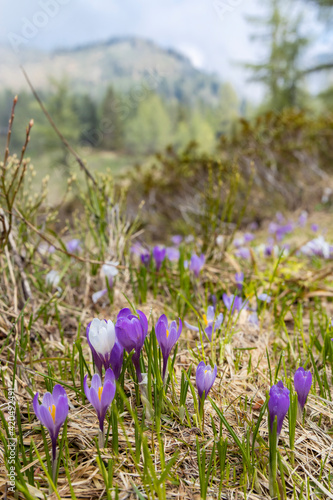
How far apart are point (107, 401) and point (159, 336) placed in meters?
0.20

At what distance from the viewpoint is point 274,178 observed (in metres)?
6.88

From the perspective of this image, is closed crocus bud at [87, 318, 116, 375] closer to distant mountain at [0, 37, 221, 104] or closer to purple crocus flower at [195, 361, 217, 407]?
purple crocus flower at [195, 361, 217, 407]

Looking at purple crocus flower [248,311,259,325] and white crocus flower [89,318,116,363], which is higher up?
white crocus flower [89,318,116,363]

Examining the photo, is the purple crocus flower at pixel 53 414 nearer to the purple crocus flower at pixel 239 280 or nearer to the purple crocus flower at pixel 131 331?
the purple crocus flower at pixel 131 331

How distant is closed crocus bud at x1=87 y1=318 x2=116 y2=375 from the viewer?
0.77 metres

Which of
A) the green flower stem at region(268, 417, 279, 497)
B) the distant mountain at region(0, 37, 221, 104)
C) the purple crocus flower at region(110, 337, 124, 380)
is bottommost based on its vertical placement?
the green flower stem at region(268, 417, 279, 497)

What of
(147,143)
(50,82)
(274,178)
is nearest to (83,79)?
(147,143)

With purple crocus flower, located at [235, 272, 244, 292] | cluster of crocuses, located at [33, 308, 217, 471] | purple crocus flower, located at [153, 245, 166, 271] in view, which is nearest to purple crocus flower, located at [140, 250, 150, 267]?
purple crocus flower, located at [153, 245, 166, 271]

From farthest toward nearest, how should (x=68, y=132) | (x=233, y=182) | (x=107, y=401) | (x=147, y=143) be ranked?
(x=147, y=143) < (x=68, y=132) < (x=233, y=182) < (x=107, y=401)

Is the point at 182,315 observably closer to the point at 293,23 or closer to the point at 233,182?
the point at 233,182

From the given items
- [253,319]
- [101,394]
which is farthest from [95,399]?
[253,319]

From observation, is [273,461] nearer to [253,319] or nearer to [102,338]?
[102,338]

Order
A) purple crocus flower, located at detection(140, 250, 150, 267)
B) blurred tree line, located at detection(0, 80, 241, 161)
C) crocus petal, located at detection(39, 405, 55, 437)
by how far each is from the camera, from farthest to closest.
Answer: blurred tree line, located at detection(0, 80, 241, 161) < purple crocus flower, located at detection(140, 250, 150, 267) < crocus petal, located at detection(39, 405, 55, 437)

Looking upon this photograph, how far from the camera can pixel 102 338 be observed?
77cm
